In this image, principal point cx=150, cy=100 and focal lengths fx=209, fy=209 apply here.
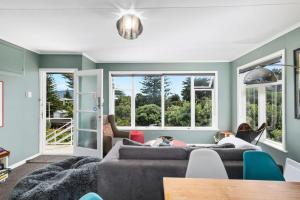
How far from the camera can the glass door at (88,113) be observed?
14.9ft

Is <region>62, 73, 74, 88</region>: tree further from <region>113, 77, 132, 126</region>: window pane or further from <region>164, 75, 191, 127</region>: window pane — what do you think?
<region>164, 75, 191, 127</region>: window pane

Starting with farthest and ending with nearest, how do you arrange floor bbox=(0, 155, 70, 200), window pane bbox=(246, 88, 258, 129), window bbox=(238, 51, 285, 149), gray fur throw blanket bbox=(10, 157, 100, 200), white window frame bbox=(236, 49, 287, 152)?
window pane bbox=(246, 88, 258, 129) < window bbox=(238, 51, 285, 149) < white window frame bbox=(236, 49, 287, 152) < floor bbox=(0, 155, 70, 200) < gray fur throw blanket bbox=(10, 157, 100, 200)

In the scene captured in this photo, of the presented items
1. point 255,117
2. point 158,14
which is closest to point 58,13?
point 158,14

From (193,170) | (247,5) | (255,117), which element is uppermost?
(247,5)

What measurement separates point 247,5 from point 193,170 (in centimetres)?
202

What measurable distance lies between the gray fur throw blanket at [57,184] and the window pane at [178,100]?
3.92m

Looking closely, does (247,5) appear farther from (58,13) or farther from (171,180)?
(58,13)

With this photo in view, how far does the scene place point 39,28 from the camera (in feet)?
10.9

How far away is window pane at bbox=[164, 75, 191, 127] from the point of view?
20.4 ft

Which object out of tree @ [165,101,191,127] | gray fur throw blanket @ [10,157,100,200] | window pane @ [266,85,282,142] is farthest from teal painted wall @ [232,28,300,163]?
gray fur throw blanket @ [10,157,100,200]

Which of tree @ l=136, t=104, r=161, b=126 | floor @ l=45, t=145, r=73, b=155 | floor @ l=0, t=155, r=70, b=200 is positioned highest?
tree @ l=136, t=104, r=161, b=126

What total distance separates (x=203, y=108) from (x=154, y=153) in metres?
3.89

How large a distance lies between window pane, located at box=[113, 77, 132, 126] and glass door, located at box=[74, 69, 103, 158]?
1.54m

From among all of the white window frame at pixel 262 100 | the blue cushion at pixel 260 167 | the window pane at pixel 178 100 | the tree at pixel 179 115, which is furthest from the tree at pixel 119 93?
the blue cushion at pixel 260 167
